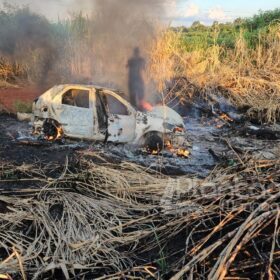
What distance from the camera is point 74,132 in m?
10.9

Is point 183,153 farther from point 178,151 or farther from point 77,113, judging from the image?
point 77,113

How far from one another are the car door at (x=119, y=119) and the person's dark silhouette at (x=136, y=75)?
5.94m

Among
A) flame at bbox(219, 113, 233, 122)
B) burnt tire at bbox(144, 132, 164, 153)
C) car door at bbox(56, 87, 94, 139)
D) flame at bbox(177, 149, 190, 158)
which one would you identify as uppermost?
car door at bbox(56, 87, 94, 139)

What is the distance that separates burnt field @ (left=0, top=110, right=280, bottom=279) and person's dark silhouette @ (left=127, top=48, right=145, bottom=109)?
10111mm

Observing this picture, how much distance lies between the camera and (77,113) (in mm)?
10805

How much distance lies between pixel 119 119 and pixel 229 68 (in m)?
9.07

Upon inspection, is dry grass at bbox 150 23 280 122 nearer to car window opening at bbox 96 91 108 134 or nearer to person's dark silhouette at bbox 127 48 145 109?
person's dark silhouette at bbox 127 48 145 109

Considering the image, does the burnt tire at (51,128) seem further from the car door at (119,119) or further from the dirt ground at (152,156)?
the car door at (119,119)

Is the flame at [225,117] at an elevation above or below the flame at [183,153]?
above

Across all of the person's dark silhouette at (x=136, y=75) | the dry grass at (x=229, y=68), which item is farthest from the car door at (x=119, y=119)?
the dry grass at (x=229, y=68)

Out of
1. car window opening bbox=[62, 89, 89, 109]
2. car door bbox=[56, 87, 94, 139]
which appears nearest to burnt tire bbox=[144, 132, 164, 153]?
car door bbox=[56, 87, 94, 139]

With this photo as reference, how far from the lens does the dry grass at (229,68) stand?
56.2 feet

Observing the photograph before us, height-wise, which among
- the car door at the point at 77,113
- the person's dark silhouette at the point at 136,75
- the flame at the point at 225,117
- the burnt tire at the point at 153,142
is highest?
the person's dark silhouette at the point at 136,75

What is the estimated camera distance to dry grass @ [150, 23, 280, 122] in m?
17.1
